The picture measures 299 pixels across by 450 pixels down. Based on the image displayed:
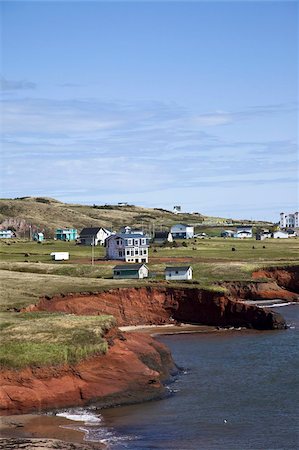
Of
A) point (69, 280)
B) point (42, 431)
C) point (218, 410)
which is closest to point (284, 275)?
point (69, 280)

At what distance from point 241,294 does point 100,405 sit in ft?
159

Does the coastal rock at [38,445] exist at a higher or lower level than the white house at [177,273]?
lower

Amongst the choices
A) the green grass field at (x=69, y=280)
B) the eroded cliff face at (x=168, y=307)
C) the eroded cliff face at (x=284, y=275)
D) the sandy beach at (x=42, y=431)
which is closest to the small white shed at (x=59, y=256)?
the green grass field at (x=69, y=280)

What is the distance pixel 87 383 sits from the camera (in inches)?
1837

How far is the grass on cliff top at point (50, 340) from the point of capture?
46.3 metres

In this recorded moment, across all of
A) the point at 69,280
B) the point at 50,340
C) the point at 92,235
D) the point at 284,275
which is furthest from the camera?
the point at 92,235

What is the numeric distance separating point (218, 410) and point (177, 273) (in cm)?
4830

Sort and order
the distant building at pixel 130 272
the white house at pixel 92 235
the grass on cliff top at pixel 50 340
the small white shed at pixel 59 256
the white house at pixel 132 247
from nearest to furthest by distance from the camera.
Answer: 1. the grass on cliff top at pixel 50 340
2. the distant building at pixel 130 272
3. the small white shed at pixel 59 256
4. the white house at pixel 132 247
5. the white house at pixel 92 235

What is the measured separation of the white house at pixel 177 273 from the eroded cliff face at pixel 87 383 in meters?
40.4

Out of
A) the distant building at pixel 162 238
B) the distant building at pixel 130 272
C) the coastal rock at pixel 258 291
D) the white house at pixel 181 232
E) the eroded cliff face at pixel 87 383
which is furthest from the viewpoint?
the white house at pixel 181 232

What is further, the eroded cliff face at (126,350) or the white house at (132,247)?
the white house at (132,247)

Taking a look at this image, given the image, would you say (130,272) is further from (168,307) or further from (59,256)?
(59,256)

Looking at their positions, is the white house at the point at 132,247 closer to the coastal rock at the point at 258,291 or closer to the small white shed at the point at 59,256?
the small white shed at the point at 59,256

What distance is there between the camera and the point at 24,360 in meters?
45.9
